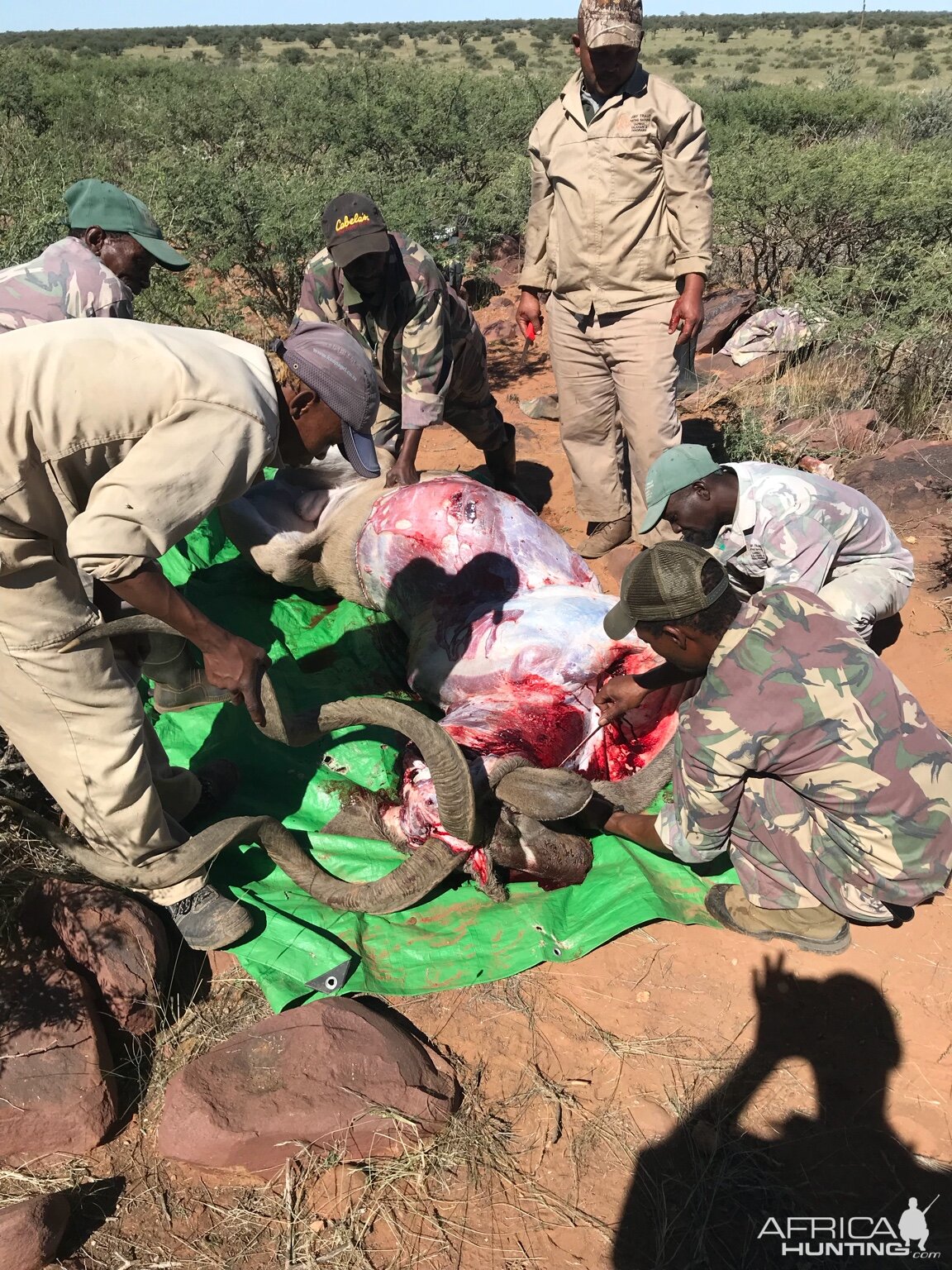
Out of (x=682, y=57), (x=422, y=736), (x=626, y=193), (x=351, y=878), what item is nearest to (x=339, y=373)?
(x=422, y=736)

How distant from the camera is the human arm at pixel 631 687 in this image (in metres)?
3.66

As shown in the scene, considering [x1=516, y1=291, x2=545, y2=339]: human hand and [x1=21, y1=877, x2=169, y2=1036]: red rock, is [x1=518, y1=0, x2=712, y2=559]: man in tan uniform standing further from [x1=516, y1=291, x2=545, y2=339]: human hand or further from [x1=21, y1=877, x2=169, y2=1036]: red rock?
[x1=21, y1=877, x2=169, y2=1036]: red rock

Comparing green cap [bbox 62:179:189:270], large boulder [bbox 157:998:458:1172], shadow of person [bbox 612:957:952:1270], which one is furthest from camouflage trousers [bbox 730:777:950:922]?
green cap [bbox 62:179:189:270]

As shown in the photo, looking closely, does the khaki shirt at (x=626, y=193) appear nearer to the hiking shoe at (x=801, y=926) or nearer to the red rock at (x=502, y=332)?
the hiking shoe at (x=801, y=926)

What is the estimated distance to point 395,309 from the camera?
A: 4.89 meters

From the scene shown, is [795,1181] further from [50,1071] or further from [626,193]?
[626,193]

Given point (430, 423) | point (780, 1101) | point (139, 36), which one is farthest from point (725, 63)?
point (780, 1101)

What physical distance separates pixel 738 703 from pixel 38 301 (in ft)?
10.3

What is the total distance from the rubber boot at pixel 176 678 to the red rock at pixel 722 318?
577 cm

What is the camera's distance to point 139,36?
52.7m

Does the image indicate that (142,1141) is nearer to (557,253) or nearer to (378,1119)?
(378,1119)

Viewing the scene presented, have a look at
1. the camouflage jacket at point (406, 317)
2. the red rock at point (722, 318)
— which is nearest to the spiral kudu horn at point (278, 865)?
the camouflage jacket at point (406, 317)

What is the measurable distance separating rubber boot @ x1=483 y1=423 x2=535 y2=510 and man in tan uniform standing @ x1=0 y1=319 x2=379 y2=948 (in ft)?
10.2

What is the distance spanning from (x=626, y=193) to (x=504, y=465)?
6.06 ft
